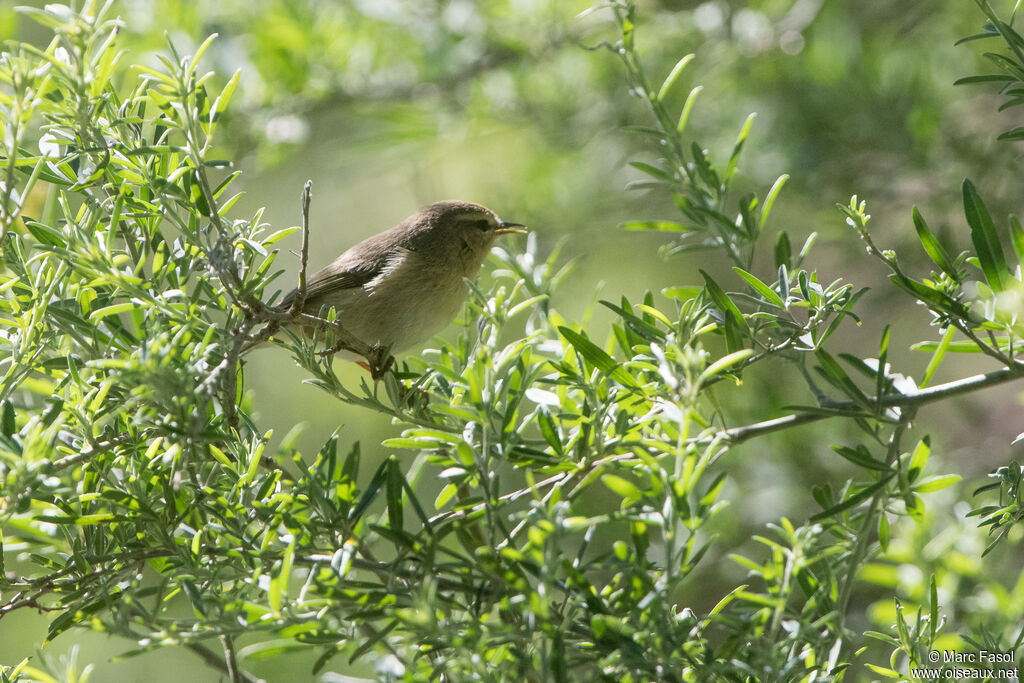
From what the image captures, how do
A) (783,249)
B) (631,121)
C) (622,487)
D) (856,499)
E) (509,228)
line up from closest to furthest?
(622,487) < (856,499) < (783,249) < (509,228) < (631,121)

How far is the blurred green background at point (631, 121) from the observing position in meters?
4.00

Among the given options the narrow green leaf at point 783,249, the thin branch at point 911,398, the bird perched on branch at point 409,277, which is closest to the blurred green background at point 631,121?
the bird perched on branch at point 409,277

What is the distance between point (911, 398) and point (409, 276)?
2672 millimetres

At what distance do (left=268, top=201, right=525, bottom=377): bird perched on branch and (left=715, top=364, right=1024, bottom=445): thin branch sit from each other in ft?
7.69

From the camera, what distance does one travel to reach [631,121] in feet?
15.5

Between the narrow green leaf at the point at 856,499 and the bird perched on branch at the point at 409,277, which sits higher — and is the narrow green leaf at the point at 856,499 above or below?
below

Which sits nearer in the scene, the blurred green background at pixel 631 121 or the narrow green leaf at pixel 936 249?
the narrow green leaf at pixel 936 249

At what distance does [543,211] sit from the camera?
16.3 ft

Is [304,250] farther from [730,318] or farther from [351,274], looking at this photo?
[351,274]

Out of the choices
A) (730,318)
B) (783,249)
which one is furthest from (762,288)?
(783,249)

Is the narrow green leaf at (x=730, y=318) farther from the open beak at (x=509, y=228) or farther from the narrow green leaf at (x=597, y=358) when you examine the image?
the open beak at (x=509, y=228)

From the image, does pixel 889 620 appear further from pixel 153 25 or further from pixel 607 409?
pixel 153 25

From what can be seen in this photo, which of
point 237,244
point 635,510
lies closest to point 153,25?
point 237,244

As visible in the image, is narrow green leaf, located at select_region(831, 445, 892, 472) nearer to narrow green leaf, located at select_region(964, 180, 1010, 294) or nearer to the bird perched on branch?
narrow green leaf, located at select_region(964, 180, 1010, 294)
